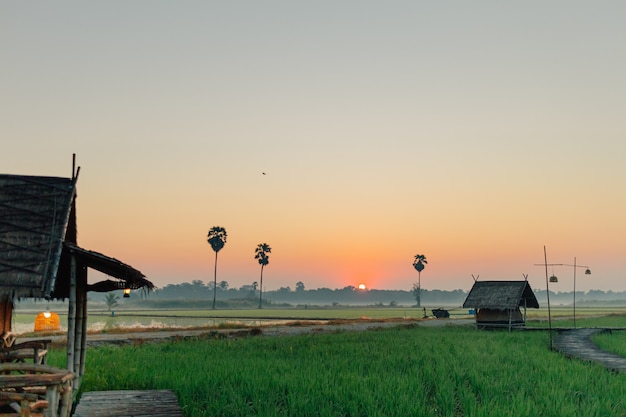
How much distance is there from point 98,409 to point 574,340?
79.6 feet

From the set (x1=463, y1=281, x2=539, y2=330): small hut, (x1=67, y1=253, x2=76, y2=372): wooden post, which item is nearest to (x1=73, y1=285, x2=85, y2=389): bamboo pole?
(x1=67, y1=253, x2=76, y2=372): wooden post

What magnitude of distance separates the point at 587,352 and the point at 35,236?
1913 centimetres

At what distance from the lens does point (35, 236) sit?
1083 centimetres

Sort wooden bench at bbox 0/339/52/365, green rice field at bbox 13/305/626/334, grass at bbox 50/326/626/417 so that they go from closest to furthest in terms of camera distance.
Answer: grass at bbox 50/326/626/417
wooden bench at bbox 0/339/52/365
green rice field at bbox 13/305/626/334

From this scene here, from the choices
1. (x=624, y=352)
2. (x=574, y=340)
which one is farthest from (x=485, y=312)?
(x=624, y=352)

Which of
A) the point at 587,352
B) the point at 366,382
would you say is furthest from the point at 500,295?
the point at 366,382

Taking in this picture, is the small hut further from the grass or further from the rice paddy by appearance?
the grass

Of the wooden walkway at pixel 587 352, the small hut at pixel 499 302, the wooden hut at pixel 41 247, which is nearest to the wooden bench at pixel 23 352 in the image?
the wooden hut at pixel 41 247

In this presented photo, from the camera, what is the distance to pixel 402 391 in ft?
38.9

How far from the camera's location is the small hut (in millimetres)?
37781

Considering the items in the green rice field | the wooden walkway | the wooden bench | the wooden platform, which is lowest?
the green rice field

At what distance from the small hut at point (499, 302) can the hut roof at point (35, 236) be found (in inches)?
1159

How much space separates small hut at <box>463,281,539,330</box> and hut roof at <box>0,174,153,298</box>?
2944 centimetres

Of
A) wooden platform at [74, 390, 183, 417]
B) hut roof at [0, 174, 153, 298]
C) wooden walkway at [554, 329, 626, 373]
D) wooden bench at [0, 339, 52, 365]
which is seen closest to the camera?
wooden platform at [74, 390, 183, 417]
